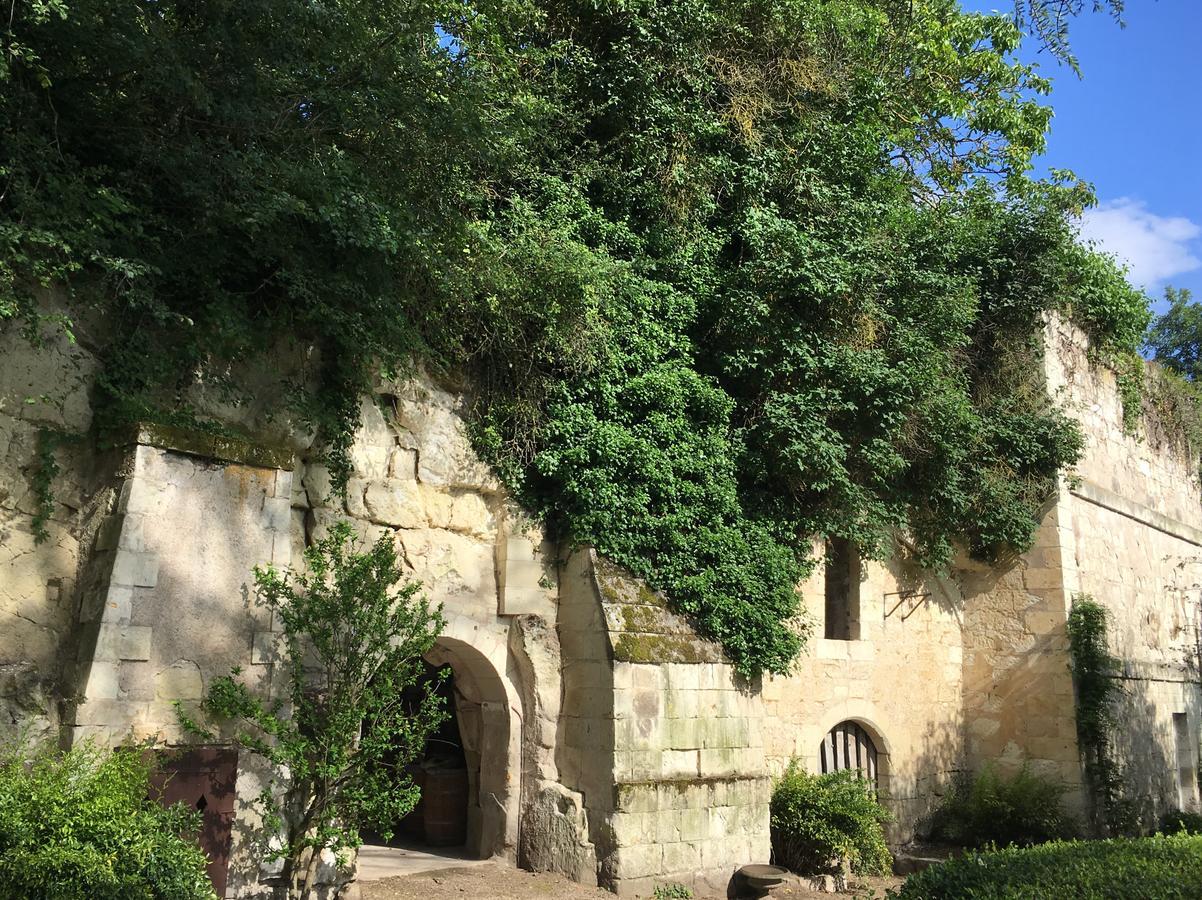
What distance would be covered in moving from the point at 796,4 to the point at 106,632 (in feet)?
30.2

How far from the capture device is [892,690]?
1107 centimetres

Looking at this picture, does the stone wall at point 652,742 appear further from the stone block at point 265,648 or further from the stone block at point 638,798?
the stone block at point 265,648

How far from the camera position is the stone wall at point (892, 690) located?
32.7 ft

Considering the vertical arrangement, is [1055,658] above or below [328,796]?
above

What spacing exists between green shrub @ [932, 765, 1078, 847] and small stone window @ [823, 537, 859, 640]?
7.53 ft

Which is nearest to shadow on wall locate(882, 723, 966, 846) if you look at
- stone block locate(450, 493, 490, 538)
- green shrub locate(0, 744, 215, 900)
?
stone block locate(450, 493, 490, 538)

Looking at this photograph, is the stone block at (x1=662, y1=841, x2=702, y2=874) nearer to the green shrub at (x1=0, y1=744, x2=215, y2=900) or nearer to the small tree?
the small tree

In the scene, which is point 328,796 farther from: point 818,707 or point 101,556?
point 818,707

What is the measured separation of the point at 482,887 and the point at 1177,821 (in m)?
8.92

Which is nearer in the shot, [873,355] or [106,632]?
[106,632]

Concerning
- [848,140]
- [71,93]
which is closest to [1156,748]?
[848,140]

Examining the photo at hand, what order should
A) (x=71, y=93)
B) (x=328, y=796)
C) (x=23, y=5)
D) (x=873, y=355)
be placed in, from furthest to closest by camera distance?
(x=873, y=355) < (x=328, y=796) < (x=71, y=93) < (x=23, y=5)

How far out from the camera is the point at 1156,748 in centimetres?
1260

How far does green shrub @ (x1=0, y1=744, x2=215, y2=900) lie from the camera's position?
455 cm
